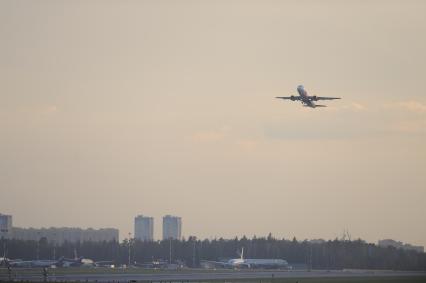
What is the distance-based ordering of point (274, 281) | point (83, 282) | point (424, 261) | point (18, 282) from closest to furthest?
1. point (18, 282)
2. point (83, 282)
3. point (274, 281)
4. point (424, 261)

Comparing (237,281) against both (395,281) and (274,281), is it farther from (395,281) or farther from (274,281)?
(395,281)

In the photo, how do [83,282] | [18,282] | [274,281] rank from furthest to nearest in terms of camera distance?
[274,281]
[83,282]
[18,282]

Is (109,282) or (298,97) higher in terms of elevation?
(298,97)

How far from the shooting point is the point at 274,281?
14600 cm

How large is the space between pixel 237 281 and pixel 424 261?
6179 cm

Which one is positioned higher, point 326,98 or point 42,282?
point 326,98

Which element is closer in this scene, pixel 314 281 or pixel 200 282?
pixel 200 282

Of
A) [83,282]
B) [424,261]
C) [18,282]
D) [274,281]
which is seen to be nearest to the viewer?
[18,282]

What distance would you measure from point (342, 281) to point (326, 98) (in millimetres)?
30298

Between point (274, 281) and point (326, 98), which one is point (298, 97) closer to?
point (326, 98)

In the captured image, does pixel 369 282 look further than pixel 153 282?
Yes

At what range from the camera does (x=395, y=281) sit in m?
147

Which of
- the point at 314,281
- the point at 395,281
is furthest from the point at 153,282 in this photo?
the point at 395,281

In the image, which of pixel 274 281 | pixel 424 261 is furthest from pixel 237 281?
pixel 424 261
